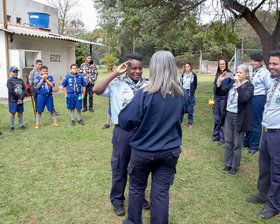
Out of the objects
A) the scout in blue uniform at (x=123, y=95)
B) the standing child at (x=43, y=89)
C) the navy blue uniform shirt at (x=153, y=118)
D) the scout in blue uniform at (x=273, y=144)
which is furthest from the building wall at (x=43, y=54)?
the scout in blue uniform at (x=273, y=144)

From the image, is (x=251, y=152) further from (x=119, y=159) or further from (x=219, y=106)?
(x=119, y=159)

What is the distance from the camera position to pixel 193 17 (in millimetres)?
11742

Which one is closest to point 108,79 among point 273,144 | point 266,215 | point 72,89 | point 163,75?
point 163,75

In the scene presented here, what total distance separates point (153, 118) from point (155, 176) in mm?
621

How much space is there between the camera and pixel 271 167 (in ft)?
10.5

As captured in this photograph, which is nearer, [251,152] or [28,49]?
[251,152]

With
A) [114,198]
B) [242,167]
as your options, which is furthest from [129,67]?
[242,167]

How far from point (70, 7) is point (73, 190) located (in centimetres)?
2608

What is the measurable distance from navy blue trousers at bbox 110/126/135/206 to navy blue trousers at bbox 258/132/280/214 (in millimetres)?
1755

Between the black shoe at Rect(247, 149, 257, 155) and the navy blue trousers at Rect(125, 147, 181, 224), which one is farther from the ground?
the navy blue trousers at Rect(125, 147, 181, 224)

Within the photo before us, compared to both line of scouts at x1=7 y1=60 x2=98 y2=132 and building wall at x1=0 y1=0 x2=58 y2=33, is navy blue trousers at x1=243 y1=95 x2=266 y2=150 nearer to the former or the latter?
line of scouts at x1=7 y1=60 x2=98 y2=132

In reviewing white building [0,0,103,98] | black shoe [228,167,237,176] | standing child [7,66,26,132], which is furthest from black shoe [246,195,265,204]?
white building [0,0,103,98]

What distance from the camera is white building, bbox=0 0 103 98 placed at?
10320mm

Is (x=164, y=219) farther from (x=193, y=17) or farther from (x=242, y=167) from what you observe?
(x=193, y=17)
